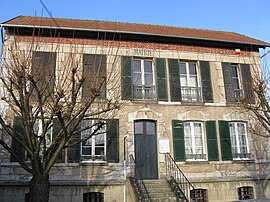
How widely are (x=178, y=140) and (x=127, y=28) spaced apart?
19.0ft

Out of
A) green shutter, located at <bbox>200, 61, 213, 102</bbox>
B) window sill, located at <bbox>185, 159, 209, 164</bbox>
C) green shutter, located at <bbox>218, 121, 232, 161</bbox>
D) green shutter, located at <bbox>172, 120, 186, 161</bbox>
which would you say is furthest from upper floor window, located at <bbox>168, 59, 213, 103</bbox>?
window sill, located at <bbox>185, 159, 209, 164</bbox>

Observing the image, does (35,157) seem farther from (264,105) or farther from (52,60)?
(264,105)

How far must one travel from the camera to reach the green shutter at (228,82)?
551 inches

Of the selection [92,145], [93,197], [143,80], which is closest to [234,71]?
[143,80]

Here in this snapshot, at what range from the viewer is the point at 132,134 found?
12.5 m

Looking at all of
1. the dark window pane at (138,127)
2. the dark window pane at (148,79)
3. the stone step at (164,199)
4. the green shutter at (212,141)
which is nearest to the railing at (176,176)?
the stone step at (164,199)

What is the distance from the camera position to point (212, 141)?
1319cm

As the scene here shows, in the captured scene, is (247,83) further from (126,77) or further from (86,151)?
(86,151)

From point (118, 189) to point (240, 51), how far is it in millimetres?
8881

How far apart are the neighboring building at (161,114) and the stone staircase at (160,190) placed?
0.55 m

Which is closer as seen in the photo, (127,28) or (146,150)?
(146,150)

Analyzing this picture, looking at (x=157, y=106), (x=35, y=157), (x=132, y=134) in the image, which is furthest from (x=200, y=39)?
(x=35, y=157)

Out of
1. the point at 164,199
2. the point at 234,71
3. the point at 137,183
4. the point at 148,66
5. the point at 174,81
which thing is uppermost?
the point at 234,71

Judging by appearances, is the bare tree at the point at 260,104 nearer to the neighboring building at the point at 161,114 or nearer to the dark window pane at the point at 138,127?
the neighboring building at the point at 161,114
